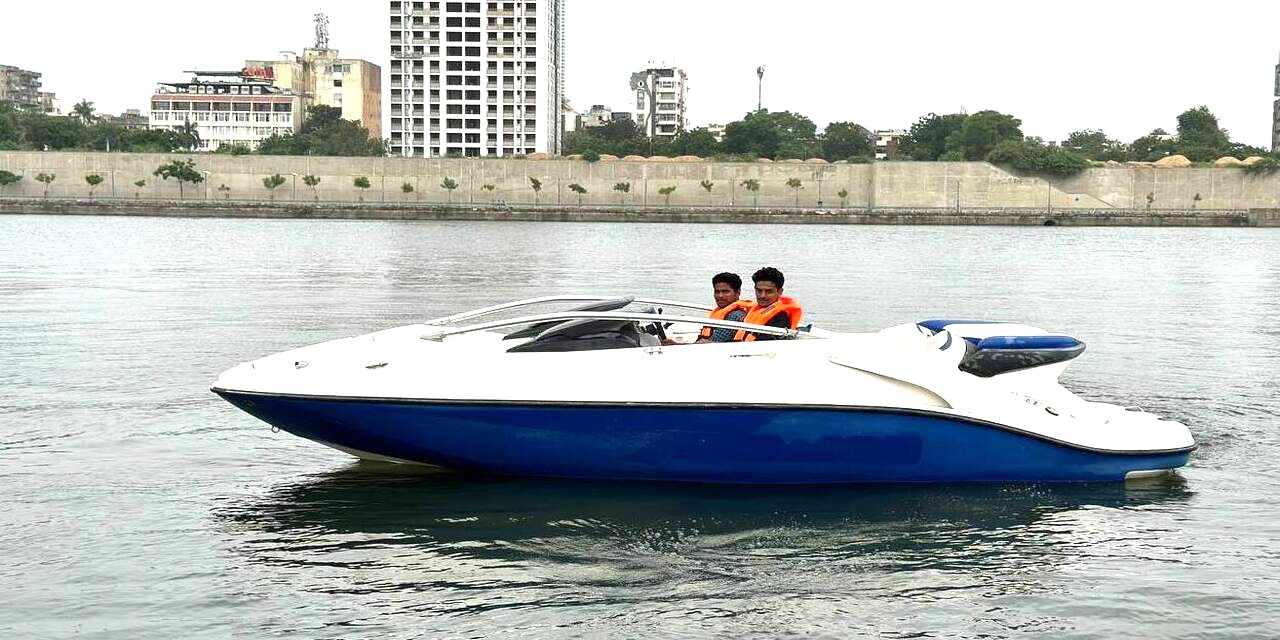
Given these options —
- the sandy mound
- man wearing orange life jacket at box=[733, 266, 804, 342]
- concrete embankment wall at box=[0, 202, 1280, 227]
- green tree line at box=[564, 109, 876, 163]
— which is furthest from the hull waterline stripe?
green tree line at box=[564, 109, 876, 163]

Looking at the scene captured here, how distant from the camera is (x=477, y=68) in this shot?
15225 centimetres

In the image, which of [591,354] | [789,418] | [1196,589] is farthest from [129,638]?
[1196,589]

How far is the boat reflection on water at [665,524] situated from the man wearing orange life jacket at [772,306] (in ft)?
4.15

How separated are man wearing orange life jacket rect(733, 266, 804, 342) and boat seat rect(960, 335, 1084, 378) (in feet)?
4.15

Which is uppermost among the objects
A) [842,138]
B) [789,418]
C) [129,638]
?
[842,138]

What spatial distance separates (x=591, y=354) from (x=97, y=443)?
4640 millimetres

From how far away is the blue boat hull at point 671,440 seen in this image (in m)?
8.93

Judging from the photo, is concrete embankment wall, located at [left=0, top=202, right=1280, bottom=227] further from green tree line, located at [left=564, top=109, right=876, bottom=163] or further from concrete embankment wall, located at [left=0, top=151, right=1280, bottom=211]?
green tree line, located at [left=564, top=109, right=876, bottom=163]

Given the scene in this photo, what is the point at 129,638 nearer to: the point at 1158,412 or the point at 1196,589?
the point at 1196,589

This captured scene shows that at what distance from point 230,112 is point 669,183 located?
88.5 meters

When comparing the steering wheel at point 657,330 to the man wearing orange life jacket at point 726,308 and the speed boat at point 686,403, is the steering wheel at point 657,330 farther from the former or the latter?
the speed boat at point 686,403

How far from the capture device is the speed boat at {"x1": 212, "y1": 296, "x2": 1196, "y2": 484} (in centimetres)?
886

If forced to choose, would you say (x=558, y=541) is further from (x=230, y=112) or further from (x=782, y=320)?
(x=230, y=112)

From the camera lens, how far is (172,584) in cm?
762
